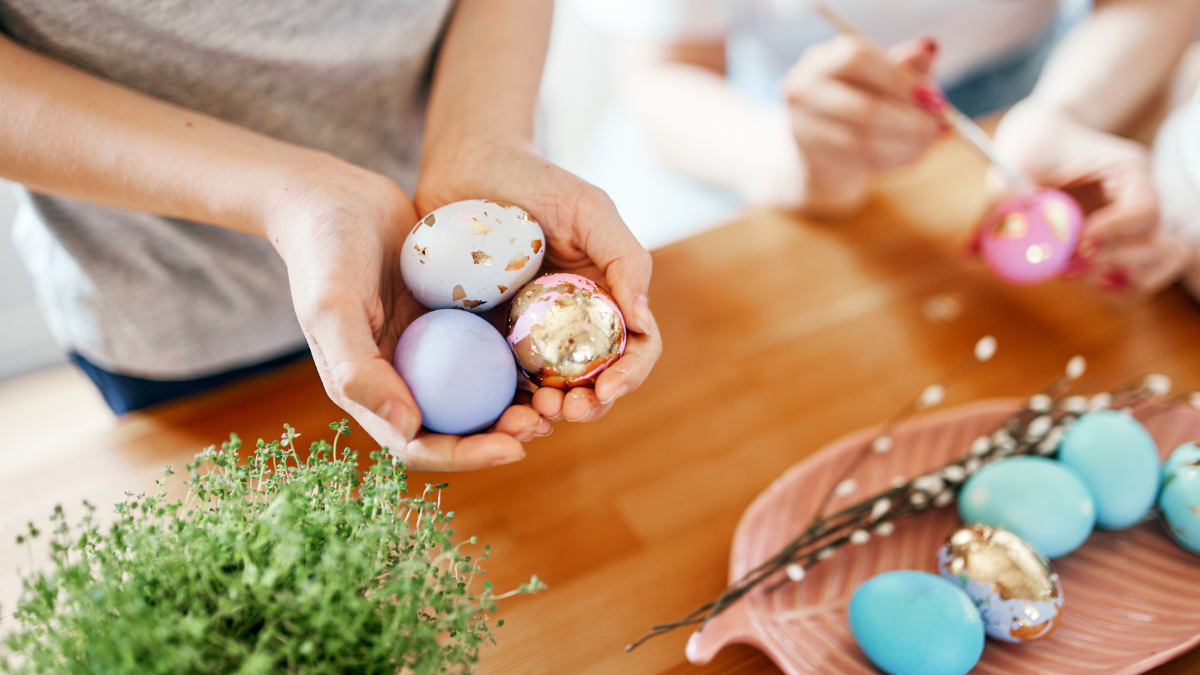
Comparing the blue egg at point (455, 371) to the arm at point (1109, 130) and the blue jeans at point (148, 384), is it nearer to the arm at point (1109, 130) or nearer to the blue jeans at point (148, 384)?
the blue jeans at point (148, 384)

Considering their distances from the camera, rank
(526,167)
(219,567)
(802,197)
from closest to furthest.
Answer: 1. (219,567)
2. (526,167)
3. (802,197)

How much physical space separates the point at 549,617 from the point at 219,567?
13.9 inches

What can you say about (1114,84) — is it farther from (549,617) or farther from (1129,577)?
(549,617)

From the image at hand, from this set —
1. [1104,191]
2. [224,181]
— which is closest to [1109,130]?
[1104,191]

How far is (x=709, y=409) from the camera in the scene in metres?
0.91

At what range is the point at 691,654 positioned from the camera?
66 cm

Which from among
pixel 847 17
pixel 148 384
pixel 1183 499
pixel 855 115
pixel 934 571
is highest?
pixel 847 17

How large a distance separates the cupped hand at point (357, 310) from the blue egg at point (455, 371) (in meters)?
0.02

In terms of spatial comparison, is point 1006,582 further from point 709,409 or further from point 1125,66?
point 1125,66

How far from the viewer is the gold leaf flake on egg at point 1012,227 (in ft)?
3.33

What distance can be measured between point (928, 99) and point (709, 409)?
605 millimetres

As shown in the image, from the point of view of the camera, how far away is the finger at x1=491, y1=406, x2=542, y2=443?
0.63 metres

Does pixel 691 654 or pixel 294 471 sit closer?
pixel 294 471

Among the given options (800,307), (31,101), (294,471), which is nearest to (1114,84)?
(800,307)
